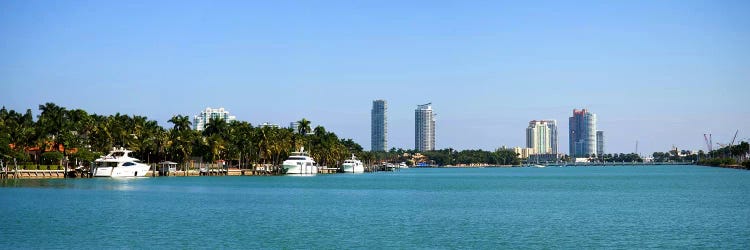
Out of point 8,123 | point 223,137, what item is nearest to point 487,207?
point 8,123

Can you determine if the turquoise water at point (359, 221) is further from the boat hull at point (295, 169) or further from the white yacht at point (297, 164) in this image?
the boat hull at point (295, 169)

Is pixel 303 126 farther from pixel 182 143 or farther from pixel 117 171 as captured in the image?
pixel 117 171

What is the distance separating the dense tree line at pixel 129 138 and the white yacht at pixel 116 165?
1.71 m

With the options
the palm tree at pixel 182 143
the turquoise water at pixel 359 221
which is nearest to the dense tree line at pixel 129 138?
the palm tree at pixel 182 143

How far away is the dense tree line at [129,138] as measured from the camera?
369ft

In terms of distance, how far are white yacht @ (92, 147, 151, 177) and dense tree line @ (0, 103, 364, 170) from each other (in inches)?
67.2

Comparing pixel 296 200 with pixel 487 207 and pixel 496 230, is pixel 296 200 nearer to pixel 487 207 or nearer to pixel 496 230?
pixel 487 207

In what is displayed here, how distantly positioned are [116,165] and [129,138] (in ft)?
36.2

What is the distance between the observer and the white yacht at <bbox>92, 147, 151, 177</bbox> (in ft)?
390

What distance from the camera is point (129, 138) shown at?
5118 inches

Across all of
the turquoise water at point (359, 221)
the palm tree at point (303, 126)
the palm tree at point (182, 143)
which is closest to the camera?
the turquoise water at point (359, 221)

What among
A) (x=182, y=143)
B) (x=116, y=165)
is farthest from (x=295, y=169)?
(x=116, y=165)

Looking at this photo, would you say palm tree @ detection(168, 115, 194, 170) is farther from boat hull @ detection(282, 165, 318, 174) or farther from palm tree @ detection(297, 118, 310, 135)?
palm tree @ detection(297, 118, 310, 135)

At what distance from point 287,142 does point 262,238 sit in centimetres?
12989
